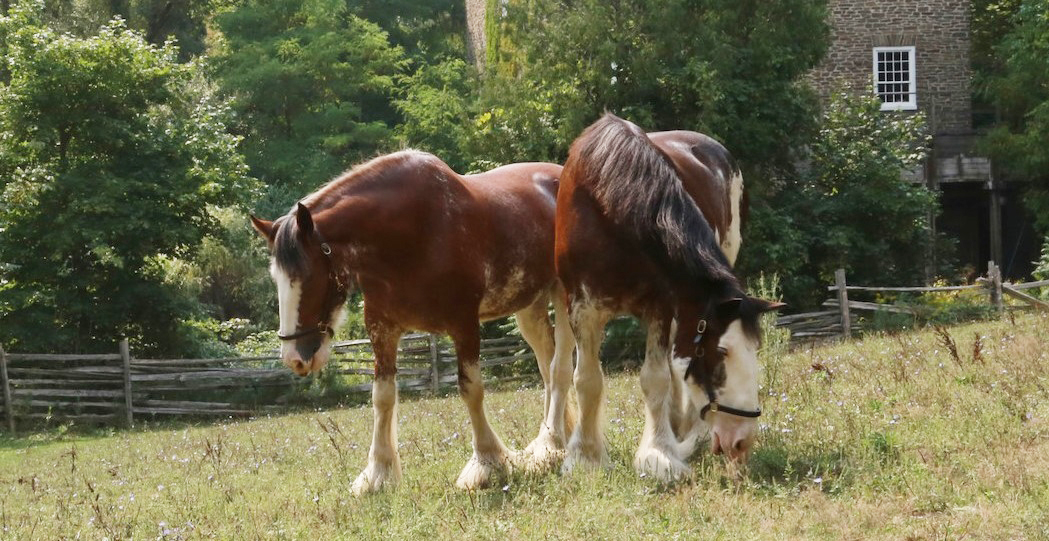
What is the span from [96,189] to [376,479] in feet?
51.0

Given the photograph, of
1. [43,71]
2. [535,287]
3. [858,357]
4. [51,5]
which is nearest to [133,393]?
[43,71]

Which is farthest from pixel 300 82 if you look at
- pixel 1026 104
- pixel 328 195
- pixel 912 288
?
pixel 328 195

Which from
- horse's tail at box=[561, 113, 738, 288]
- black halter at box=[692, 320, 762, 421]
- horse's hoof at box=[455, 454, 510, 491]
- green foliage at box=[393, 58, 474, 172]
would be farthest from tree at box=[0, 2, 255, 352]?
black halter at box=[692, 320, 762, 421]

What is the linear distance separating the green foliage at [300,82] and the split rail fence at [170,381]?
14714 mm

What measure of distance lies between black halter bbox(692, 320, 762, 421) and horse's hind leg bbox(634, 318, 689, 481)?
1.40ft

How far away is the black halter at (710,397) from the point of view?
5.95 meters

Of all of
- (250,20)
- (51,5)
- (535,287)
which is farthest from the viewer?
(250,20)

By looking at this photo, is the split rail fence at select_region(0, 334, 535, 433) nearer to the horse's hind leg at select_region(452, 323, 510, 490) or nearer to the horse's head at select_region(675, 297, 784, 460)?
the horse's hind leg at select_region(452, 323, 510, 490)

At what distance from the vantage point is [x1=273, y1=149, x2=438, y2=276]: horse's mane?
661 centimetres

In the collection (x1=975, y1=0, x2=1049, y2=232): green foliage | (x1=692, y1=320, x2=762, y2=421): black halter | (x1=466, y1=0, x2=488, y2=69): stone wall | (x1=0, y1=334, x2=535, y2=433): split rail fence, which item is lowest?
(x1=0, y1=334, x2=535, y2=433): split rail fence

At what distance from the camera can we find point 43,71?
812 inches

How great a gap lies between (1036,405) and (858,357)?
5.32 m

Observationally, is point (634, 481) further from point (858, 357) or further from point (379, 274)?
point (858, 357)

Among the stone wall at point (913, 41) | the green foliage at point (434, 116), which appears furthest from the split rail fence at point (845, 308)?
the green foliage at point (434, 116)
